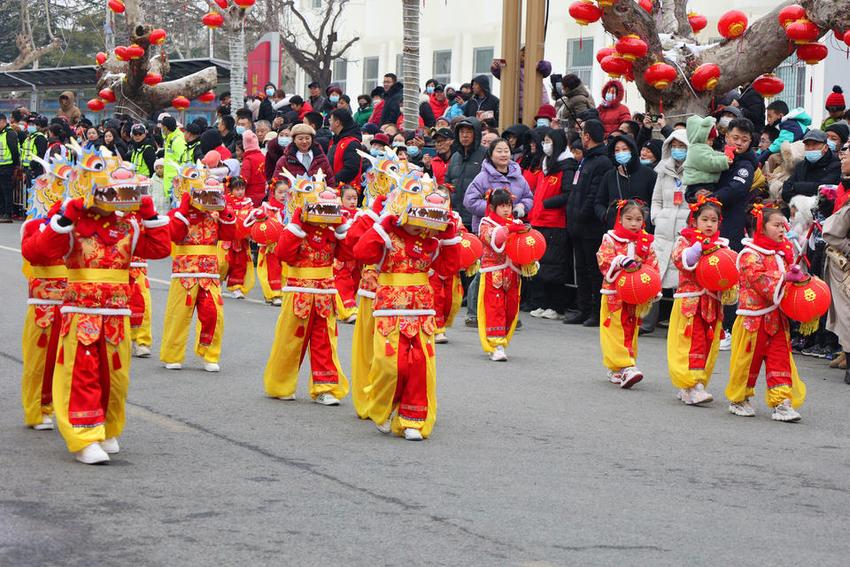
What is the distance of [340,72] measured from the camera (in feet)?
145

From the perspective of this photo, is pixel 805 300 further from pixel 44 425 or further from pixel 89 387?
pixel 44 425

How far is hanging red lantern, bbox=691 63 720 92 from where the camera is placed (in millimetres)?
16766

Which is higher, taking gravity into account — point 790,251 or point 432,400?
point 790,251

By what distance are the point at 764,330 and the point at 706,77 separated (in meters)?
7.55

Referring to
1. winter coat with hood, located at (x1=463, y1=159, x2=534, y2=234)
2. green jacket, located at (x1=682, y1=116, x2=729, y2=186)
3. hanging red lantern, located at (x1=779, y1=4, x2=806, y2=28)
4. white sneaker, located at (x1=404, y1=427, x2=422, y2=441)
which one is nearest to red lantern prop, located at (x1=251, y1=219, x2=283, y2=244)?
winter coat with hood, located at (x1=463, y1=159, x2=534, y2=234)

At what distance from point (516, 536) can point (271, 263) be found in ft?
34.6

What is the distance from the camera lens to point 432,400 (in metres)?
8.77

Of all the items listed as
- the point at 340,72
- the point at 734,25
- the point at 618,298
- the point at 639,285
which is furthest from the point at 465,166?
the point at 340,72

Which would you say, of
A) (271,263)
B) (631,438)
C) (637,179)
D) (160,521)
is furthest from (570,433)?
(271,263)

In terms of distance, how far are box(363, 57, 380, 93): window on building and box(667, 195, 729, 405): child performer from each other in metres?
32.5

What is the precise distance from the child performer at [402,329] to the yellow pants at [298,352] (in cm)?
116

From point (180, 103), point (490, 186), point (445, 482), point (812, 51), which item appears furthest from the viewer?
point (180, 103)

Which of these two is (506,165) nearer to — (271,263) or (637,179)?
(637,179)

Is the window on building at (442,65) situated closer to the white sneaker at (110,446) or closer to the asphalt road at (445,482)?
the asphalt road at (445,482)
